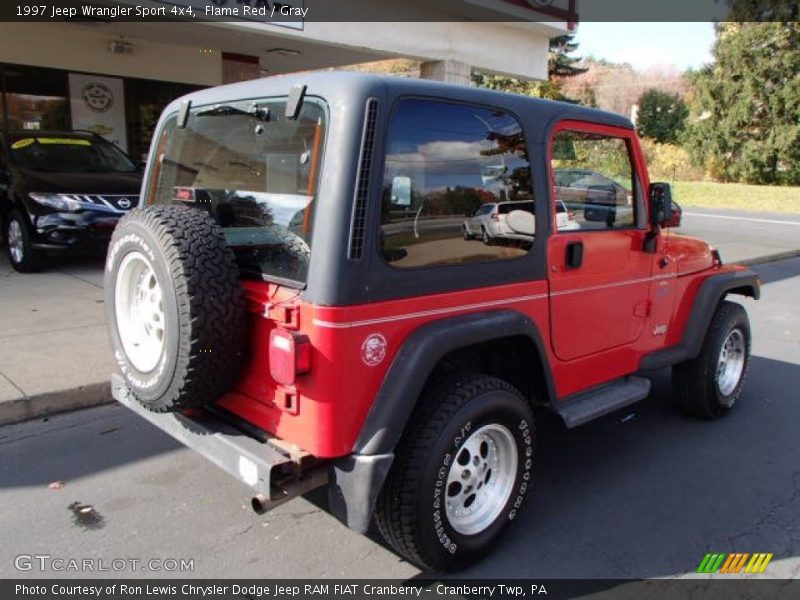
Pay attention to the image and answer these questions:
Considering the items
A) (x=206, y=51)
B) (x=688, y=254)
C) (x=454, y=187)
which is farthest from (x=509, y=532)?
(x=206, y=51)

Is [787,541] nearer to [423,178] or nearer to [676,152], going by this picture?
[423,178]

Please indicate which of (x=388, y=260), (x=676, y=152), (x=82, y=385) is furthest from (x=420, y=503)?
(x=676, y=152)

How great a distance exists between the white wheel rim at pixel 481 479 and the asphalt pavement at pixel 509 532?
209 mm

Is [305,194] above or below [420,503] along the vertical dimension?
above

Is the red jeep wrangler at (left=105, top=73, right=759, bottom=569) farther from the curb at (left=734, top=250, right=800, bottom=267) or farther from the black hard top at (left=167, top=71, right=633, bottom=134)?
the curb at (left=734, top=250, right=800, bottom=267)

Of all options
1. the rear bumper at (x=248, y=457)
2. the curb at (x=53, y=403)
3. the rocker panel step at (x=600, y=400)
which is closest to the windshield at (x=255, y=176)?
the rear bumper at (x=248, y=457)

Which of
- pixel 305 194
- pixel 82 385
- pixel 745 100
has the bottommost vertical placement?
pixel 82 385

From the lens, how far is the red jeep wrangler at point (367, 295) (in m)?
2.37

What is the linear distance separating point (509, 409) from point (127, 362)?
5.48ft

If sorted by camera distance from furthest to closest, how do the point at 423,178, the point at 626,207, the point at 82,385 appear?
the point at 82,385 < the point at 626,207 < the point at 423,178

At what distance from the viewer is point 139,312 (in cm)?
277

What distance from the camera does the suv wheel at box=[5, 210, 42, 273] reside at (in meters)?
7.52

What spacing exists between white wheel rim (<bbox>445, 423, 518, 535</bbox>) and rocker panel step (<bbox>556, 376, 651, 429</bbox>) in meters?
0.42

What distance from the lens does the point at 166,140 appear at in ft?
10.9
